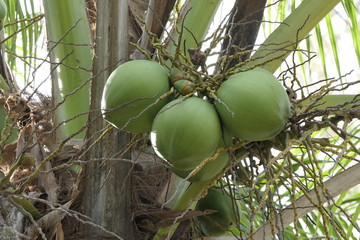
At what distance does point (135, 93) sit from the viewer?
104 cm

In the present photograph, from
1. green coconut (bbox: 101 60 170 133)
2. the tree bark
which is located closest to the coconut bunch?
green coconut (bbox: 101 60 170 133)

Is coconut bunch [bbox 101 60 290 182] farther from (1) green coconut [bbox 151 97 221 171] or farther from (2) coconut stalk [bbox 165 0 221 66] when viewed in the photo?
(2) coconut stalk [bbox 165 0 221 66]

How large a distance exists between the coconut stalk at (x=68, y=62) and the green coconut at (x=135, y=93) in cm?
41

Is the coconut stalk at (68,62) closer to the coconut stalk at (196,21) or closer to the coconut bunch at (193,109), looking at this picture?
the coconut stalk at (196,21)

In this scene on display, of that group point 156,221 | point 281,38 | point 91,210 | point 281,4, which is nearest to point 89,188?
point 91,210

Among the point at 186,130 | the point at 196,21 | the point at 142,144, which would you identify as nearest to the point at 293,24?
the point at 196,21

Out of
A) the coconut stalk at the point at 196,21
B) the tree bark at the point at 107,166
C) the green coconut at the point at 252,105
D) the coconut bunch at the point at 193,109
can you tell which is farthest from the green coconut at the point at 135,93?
the coconut stalk at the point at 196,21

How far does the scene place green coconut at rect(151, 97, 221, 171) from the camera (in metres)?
0.98

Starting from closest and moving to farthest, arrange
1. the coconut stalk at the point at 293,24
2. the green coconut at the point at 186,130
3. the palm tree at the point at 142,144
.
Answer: the green coconut at the point at 186,130, the palm tree at the point at 142,144, the coconut stalk at the point at 293,24

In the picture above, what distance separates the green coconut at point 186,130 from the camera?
982 mm

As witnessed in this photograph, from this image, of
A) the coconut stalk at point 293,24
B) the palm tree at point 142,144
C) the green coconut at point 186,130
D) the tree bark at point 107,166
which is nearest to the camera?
the green coconut at point 186,130

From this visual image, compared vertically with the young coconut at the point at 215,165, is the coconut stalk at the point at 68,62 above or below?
above

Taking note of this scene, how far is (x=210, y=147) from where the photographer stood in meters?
1.02

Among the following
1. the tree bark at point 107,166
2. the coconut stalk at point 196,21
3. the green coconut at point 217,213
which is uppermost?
the coconut stalk at point 196,21
